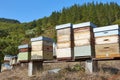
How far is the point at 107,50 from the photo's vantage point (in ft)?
35.9

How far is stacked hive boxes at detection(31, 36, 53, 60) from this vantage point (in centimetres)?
1323

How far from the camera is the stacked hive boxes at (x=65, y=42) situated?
1199 cm

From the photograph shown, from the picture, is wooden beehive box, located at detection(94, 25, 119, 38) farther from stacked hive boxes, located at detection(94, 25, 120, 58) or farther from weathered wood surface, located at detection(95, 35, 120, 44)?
weathered wood surface, located at detection(95, 35, 120, 44)

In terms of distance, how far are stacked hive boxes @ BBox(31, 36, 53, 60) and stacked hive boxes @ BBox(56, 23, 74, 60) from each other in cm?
122

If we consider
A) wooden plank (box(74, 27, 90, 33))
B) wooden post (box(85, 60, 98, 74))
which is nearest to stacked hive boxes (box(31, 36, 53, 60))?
wooden plank (box(74, 27, 90, 33))

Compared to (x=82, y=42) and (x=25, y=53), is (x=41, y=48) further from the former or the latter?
(x=82, y=42)

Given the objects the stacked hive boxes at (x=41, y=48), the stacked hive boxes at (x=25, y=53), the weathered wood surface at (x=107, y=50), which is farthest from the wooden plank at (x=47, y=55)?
the weathered wood surface at (x=107, y=50)

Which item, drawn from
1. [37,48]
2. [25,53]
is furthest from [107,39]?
[25,53]

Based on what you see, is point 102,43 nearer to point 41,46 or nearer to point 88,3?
point 41,46

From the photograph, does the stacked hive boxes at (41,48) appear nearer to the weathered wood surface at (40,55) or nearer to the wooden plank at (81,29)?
the weathered wood surface at (40,55)

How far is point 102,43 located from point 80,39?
1160 mm

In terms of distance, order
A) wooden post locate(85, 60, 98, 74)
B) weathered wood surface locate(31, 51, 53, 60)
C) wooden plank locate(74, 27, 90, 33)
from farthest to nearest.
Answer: weathered wood surface locate(31, 51, 53, 60) → wooden post locate(85, 60, 98, 74) → wooden plank locate(74, 27, 90, 33)

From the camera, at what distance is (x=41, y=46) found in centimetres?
1323

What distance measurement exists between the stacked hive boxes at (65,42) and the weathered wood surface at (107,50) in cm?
143
